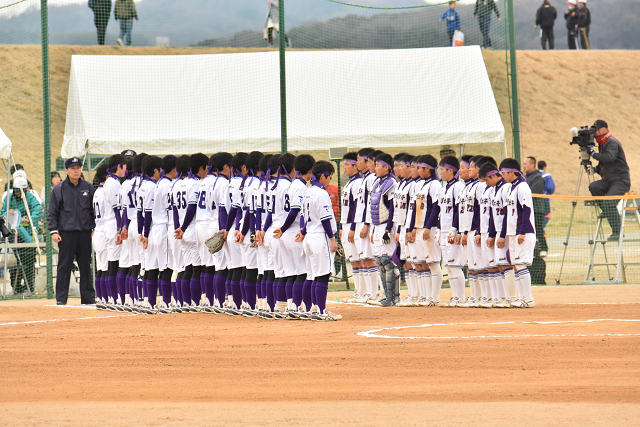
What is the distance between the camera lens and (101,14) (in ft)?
70.9

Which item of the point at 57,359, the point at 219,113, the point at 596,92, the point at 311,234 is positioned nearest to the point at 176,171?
the point at 311,234

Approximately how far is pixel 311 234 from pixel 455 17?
45.0ft

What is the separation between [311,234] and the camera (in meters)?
11.2

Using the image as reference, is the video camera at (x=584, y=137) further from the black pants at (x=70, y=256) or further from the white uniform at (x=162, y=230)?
the black pants at (x=70, y=256)

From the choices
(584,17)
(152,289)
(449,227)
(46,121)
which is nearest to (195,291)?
(152,289)

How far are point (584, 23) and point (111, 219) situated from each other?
4632 centimetres

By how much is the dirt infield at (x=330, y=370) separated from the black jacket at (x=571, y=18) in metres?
43.0

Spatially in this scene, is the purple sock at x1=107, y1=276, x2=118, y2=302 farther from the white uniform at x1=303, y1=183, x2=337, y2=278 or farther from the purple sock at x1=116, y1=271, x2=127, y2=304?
the white uniform at x1=303, y1=183, x2=337, y2=278

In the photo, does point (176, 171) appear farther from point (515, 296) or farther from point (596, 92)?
point (596, 92)

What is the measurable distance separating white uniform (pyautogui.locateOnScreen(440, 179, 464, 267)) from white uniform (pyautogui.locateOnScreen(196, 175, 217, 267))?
350 centimetres

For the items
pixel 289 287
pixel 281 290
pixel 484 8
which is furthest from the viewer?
pixel 484 8

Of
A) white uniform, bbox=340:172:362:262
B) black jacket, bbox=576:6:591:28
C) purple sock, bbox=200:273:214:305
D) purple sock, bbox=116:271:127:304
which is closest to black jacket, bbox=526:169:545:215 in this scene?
white uniform, bbox=340:172:362:262

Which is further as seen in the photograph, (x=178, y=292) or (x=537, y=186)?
(x=537, y=186)

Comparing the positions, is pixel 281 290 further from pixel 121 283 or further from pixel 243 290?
pixel 121 283
